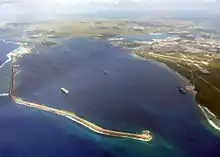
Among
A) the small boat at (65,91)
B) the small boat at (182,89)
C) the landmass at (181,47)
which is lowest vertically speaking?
the small boat at (65,91)

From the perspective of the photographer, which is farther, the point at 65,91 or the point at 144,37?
the point at 144,37

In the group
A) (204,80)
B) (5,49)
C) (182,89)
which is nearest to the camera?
(182,89)

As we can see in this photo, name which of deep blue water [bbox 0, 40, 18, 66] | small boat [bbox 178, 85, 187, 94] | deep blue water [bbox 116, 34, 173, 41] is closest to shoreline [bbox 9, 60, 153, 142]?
small boat [bbox 178, 85, 187, 94]

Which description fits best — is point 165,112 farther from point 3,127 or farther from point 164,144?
point 3,127

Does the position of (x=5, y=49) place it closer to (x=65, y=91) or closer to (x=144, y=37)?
(x=65, y=91)

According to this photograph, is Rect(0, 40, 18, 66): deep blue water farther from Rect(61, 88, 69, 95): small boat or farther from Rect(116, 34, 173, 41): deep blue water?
Rect(116, 34, 173, 41): deep blue water

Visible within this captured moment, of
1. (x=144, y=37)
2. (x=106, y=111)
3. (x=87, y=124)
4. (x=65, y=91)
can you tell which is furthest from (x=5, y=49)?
(x=87, y=124)

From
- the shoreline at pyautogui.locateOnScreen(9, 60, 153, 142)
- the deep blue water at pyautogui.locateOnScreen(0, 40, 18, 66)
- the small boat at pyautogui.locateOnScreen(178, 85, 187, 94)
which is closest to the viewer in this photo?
the shoreline at pyautogui.locateOnScreen(9, 60, 153, 142)

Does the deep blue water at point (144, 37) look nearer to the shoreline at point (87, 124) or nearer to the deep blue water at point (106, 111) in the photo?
the deep blue water at point (106, 111)

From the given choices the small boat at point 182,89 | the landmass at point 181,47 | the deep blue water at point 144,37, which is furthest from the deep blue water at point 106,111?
the deep blue water at point 144,37
